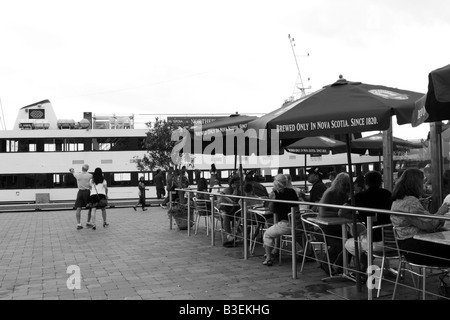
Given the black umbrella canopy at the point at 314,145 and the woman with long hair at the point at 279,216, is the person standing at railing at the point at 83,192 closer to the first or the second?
the black umbrella canopy at the point at 314,145

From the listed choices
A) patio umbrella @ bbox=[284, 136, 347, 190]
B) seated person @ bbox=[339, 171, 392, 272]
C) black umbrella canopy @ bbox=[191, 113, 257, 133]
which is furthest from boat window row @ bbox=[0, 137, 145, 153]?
seated person @ bbox=[339, 171, 392, 272]

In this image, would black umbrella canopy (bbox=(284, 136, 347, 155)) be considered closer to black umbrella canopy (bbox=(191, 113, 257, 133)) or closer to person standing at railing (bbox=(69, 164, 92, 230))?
black umbrella canopy (bbox=(191, 113, 257, 133))

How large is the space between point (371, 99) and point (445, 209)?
67.0 inches

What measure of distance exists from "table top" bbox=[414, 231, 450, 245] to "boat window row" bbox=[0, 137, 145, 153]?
29948 millimetres

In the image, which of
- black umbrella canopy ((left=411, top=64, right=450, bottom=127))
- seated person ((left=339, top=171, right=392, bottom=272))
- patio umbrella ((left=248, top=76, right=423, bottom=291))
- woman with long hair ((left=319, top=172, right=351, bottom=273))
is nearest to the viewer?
black umbrella canopy ((left=411, top=64, right=450, bottom=127))

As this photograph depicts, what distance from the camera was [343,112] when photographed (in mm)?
4836

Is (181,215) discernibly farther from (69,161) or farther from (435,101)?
(69,161)

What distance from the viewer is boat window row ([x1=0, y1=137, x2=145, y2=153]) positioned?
32312mm

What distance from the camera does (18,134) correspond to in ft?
106

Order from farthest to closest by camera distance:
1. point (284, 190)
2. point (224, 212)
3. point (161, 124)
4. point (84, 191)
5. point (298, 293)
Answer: point (161, 124) → point (84, 191) → point (224, 212) → point (284, 190) → point (298, 293)

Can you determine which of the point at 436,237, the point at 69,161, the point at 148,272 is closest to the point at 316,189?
the point at 148,272

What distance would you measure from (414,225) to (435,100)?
127 cm

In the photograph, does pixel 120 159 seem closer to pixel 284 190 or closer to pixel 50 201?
pixel 50 201
